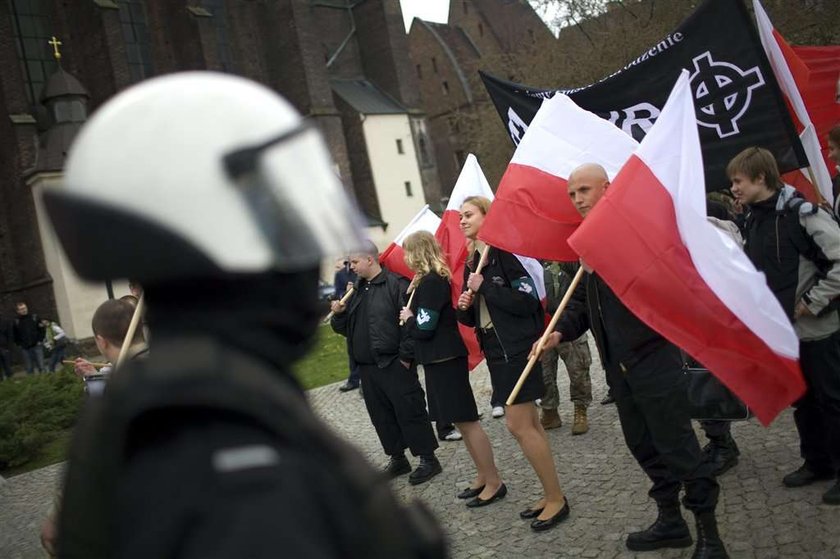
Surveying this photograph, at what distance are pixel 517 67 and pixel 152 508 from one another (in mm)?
33482

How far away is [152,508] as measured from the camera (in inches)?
37.3

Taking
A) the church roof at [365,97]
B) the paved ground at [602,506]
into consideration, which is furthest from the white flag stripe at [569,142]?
the church roof at [365,97]

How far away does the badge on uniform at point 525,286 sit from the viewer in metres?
5.15

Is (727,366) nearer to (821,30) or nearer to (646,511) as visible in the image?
(646,511)

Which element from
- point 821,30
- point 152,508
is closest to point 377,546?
point 152,508

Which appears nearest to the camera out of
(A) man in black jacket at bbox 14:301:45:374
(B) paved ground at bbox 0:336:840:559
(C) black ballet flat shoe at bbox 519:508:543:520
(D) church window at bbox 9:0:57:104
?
(B) paved ground at bbox 0:336:840:559

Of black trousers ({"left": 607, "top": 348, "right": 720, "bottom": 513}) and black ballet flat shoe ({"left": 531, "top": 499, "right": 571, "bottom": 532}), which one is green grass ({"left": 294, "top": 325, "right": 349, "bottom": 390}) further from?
black trousers ({"left": 607, "top": 348, "right": 720, "bottom": 513})

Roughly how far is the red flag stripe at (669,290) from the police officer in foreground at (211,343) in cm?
268

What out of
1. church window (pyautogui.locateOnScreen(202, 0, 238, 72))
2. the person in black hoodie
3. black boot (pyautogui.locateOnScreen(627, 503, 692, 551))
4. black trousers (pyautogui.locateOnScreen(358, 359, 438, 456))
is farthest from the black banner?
church window (pyautogui.locateOnScreen(202, 0, 238, 72))

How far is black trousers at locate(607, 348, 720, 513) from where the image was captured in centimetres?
387

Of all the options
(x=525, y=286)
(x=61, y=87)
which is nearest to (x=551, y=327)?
(x=525, y=286)

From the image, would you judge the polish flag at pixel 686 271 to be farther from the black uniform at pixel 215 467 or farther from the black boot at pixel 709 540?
the black uniform at pixel 215 467

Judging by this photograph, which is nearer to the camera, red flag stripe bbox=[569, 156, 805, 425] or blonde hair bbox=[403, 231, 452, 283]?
red flag stripe bbox=[569, 156, 805, 425]

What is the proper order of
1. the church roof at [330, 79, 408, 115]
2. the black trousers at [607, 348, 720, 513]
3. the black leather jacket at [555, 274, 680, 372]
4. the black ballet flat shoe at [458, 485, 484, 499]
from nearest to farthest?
the black trousers at [607, 348, 720, 513] < the black leather jacket at [555, 274, 680, 372] < the black ballet flat shoe at [458, 485, 484, 499] < the church roof at [330, 79, 408, 115]
